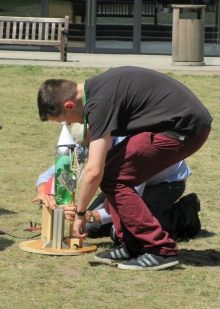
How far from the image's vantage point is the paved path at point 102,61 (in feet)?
56.3

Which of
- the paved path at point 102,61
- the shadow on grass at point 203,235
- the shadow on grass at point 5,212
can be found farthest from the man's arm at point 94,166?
the paved path at point 102,61

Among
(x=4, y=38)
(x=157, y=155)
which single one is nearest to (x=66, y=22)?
(x=4, y=38)

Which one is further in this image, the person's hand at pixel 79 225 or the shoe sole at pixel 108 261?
the shoe sole at pixel 108 261

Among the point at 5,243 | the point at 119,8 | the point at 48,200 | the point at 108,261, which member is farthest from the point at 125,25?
the point at 108,261

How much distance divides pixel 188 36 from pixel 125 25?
13.5 feet

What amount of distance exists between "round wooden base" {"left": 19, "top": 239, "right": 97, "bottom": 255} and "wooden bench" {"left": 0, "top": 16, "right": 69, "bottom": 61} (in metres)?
11.9

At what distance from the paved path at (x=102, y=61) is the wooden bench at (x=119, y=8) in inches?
42.9

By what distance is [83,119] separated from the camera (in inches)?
207

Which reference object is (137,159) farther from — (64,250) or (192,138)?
(64,250)

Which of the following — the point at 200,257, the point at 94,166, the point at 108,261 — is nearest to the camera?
the point at 94,166

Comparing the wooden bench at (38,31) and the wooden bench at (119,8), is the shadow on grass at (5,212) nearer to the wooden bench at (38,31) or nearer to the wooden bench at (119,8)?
the wooden bench at (38,31)

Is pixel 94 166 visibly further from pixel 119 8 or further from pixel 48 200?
pixel 119 8

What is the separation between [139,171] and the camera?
17.6ft

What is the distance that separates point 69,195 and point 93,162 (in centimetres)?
78
